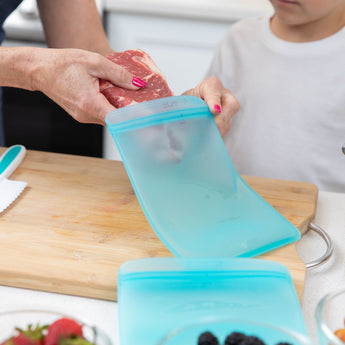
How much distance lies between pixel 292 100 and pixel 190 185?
672mm

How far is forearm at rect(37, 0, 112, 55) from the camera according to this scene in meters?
1.34

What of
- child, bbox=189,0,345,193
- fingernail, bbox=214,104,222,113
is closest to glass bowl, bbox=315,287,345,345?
fingernail, bbox=214,104,222,113

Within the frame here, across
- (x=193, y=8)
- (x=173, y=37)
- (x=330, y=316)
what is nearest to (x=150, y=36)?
(x=173, y=37)

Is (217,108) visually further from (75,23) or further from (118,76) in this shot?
(75,23)

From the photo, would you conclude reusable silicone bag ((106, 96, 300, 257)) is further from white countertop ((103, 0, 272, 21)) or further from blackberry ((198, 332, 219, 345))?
white countertop ((103, 0, 272, 21))

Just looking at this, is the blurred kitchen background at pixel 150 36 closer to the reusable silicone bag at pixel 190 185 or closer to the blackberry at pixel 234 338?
the reusable silicone bag at pixel 190 185

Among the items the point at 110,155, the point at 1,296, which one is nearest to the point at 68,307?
the point at 1,296

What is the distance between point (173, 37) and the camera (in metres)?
2.18

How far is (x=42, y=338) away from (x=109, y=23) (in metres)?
1.82

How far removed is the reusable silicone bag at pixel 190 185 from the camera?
2.76ft

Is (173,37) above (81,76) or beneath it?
beneath

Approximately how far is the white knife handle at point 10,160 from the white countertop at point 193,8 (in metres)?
1.15

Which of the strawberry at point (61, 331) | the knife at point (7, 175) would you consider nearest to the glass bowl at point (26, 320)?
the strawberry at point (61, 331)

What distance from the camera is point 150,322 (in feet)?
2.20
